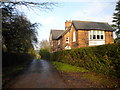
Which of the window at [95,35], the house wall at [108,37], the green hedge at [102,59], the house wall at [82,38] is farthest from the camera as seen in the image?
the house wall at [108,37]

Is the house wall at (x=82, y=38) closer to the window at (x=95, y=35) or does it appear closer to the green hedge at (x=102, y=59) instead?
the window at (x=95, y=35)

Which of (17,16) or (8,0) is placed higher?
(8,0)

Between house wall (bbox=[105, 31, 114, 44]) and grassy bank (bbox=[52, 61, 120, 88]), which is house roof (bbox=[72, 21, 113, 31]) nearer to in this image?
house wall (bbox=[105, 31, 114, 44])

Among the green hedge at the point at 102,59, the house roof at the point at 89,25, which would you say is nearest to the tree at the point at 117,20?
the house roof at the point at 89,25

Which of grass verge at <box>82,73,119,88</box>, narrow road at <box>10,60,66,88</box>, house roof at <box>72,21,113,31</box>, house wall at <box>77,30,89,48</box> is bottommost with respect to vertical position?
narrow road at <box>10,60,66,88</box>

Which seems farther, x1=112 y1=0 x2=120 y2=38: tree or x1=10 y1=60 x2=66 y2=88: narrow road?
x1=112 y1=0 x2=120 y2=38: tree

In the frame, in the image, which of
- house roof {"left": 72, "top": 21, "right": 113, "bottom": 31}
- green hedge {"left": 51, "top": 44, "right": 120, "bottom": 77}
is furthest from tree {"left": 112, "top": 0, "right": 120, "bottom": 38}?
green hedge {"left": 51, "top": 44, "right": 120, "bottom": 77}

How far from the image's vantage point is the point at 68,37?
33000 millimetres

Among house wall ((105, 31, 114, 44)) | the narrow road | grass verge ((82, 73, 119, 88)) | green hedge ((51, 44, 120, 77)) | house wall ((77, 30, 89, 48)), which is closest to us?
grass verge ((82, 73, 119, 88))

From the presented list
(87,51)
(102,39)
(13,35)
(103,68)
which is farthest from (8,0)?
(102,39)

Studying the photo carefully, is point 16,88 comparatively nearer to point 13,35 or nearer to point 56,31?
point 13,35

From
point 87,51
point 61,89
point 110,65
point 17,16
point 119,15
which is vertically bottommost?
point 61,89

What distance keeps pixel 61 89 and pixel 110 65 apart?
444cm

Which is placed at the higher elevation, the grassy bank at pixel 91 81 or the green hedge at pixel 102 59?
the green hedge at pixel 102 59
